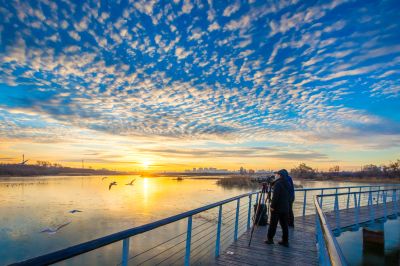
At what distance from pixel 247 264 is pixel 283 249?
4.89 ft

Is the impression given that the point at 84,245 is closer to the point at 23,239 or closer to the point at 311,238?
the point at 311,238

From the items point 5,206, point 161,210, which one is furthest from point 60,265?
point 5,206

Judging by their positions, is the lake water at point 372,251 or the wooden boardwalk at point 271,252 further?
the lake water at point 372,251

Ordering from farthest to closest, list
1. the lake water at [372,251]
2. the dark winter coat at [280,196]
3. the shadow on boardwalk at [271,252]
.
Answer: the lake water at [372,251], the dark winter coat at [280,196], the shadow on boardwalk at [271,252]

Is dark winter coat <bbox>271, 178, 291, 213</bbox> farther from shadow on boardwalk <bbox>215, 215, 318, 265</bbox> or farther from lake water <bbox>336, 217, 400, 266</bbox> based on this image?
lake water <bbox>336, 217, 400, 266</bbox>

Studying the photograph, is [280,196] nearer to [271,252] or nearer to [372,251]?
[271,252]

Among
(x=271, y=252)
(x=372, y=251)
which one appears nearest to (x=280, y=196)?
(x=271, y=252)

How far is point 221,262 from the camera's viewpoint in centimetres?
537

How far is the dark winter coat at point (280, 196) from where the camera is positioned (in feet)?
20.3

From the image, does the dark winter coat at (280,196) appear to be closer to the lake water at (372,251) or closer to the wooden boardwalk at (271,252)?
the wooden boardwalk at (271,252)

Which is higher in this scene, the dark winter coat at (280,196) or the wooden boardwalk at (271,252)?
the dark winter coat at (280,196)

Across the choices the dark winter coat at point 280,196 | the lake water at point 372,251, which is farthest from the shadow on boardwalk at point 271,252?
the lake water at point 372,251

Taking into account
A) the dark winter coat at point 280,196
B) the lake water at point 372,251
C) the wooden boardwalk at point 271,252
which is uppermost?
the dark winter coat at point 280,196

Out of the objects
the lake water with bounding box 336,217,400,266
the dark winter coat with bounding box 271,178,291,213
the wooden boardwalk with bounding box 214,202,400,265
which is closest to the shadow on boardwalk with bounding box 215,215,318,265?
the wooden boardwalk with bounding box 214,202,400,265
